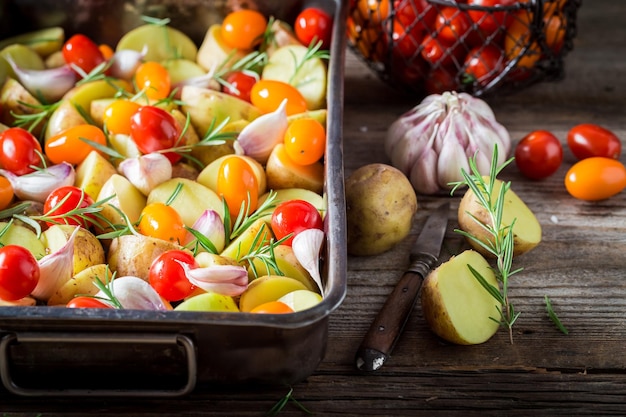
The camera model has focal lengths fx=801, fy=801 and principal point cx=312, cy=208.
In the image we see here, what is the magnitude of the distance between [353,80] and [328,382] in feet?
3.36

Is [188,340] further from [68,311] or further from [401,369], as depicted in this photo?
[401,369]

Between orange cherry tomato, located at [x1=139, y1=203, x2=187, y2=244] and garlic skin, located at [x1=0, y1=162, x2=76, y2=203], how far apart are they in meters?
0.19

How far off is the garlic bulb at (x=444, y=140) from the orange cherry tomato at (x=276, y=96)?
23 cm

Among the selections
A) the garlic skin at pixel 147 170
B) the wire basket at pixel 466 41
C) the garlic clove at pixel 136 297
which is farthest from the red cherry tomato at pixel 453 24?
the garlic clove at pixel 136 297

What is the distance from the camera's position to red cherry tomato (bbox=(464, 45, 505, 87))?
1.77m

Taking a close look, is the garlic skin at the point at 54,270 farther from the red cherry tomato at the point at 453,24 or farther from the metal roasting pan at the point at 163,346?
the red cherry tomato at the point at 453,24

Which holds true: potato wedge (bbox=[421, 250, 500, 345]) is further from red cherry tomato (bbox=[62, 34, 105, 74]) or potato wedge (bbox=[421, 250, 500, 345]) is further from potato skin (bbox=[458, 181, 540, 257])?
red cherry tomato (bbox=[62, 34, 105, 74])

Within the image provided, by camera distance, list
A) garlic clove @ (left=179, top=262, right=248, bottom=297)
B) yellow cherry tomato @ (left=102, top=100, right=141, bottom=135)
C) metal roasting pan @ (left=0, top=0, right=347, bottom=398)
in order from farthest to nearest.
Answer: yellow cherry tomato @ (left=102, top=100, right=141, bottom=135) < garlic clove @ (left=179, top=262, right=248, bottom=297) < metal roasting pan @ (left=0, top=0, right=347, bottom=398)

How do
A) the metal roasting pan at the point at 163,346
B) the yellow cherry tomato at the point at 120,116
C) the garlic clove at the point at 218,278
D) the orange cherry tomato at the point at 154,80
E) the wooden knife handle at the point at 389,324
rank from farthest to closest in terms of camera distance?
the orange cherry tomato at the point at 154,80
the yellow cherry tomato at the point at 120,116
the wooden knife handle at the point at 389,324
the garlic clove at the point at 218,278
the metal roasting pan at the point at 163,346

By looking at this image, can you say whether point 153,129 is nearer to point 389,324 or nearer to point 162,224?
point 162,224

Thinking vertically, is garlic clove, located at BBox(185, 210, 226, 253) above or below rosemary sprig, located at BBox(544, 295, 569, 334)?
above

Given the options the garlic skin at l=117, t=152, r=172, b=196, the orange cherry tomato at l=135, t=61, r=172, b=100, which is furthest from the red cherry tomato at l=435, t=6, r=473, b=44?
the garlic skin at l=117, t=152, r=172, b=196

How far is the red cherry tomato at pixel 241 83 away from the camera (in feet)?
5.42

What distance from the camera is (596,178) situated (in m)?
1.59
